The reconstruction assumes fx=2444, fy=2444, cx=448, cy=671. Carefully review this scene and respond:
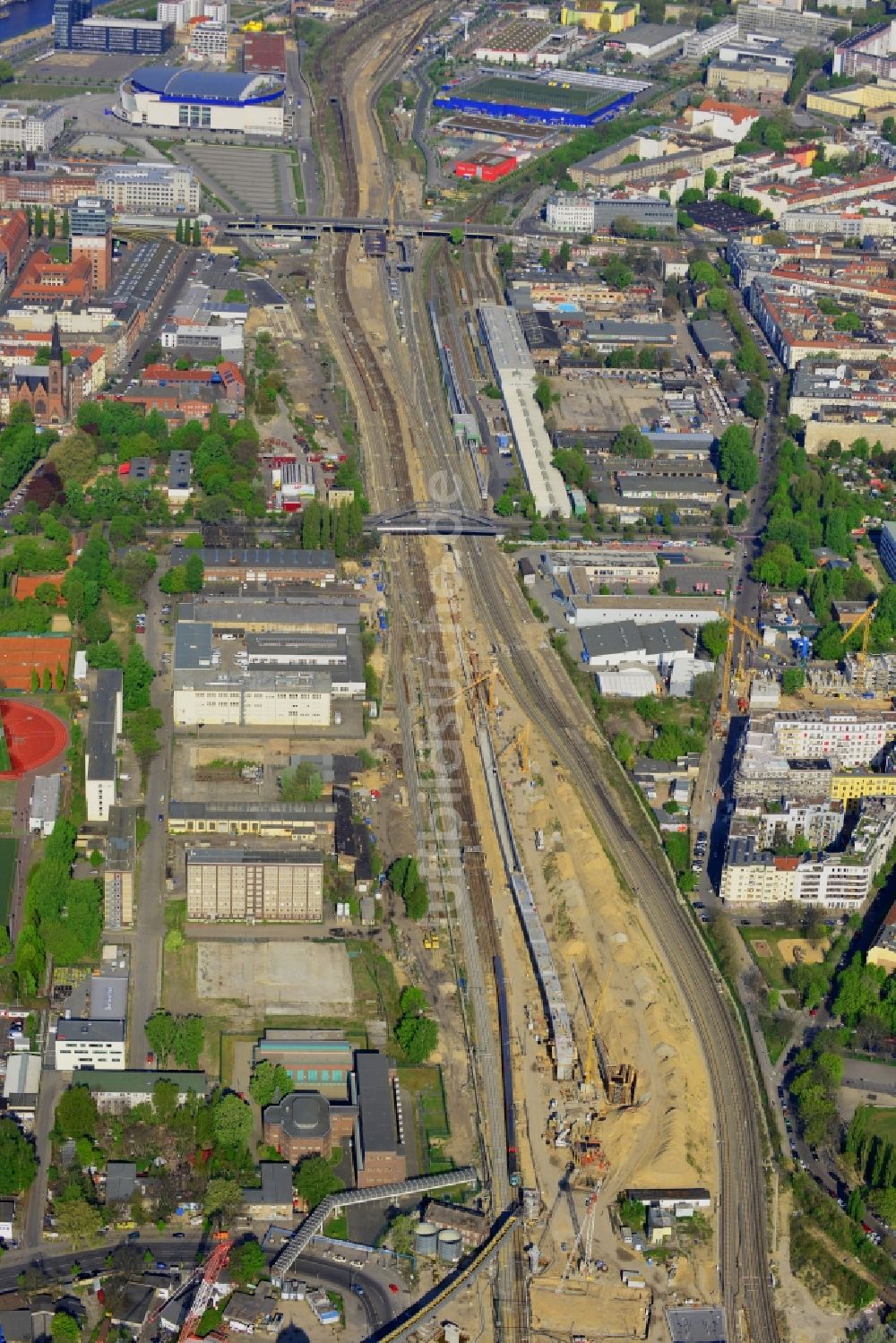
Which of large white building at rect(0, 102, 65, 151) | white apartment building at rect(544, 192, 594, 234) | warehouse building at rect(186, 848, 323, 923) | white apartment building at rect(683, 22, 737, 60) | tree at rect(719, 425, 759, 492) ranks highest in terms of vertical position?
white apartment building at rect(683, 22, 737, 60)

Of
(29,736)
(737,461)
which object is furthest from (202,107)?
(29,736)

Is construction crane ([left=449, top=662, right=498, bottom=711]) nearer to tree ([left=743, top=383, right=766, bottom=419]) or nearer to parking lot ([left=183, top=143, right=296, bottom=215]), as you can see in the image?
tree ([left=743, top=383, right=766, bottom=419])

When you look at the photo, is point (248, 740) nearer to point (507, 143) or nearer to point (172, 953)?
point (172, 953)

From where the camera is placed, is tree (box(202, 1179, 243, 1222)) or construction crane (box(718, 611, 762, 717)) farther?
construction crane (box(718, 611, 762, 717))

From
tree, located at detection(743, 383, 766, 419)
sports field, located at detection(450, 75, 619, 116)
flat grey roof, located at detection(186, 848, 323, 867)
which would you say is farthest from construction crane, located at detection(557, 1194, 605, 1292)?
sports field, located at detection(450, 75, 619, 116)

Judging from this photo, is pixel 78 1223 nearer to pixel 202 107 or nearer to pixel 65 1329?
pixel 65 1329

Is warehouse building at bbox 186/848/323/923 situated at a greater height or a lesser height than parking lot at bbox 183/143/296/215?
lesser

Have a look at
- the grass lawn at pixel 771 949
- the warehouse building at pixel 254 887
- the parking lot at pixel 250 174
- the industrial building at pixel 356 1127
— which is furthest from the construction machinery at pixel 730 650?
the parking lot at pixel 250 174
